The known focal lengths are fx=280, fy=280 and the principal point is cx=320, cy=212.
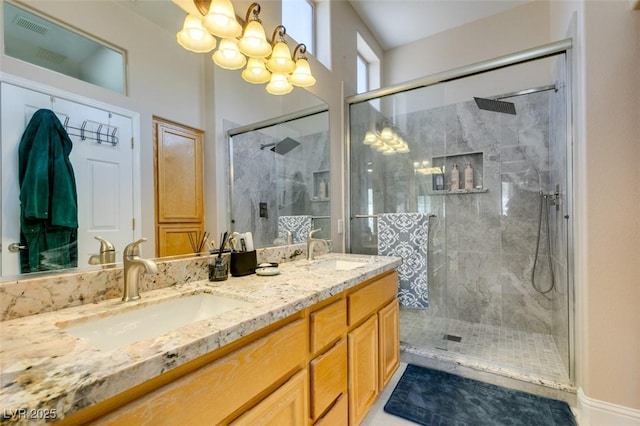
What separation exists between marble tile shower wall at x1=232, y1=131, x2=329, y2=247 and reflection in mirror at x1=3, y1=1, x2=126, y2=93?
1.83 ft

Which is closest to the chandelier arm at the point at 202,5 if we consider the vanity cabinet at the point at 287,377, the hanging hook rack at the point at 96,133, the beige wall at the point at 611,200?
the hanging hook rack at the point at 96,133

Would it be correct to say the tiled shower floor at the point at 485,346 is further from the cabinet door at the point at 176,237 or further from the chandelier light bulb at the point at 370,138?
the cabinet door at the point at 176,237

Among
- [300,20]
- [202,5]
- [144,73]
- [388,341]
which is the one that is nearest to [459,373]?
[388,341]

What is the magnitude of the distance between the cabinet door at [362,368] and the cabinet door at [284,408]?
1.23 ft

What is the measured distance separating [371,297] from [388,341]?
16.4 inches

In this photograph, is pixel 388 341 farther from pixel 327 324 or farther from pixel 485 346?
pixel 485 346

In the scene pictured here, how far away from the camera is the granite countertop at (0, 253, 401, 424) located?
43 cm

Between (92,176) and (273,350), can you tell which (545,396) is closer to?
(273,350)

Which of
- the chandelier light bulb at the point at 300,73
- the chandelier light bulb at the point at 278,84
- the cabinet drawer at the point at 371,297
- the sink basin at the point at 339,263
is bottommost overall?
the cabinet drawer at the point at 371,297

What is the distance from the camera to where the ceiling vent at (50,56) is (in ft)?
2.76

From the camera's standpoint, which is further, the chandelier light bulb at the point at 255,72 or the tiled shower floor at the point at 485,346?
the tiled shower floor at the point at 485,346

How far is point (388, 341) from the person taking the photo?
5.57ft

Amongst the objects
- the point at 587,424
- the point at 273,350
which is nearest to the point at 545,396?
the point at 587,424

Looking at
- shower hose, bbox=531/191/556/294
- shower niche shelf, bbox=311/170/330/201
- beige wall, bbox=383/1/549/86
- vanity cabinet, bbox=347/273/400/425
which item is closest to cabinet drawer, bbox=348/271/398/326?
vanity cabinet, bbox=347/273/400/425
